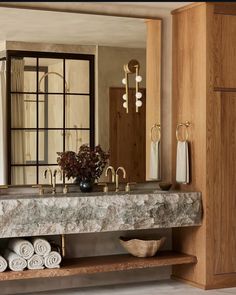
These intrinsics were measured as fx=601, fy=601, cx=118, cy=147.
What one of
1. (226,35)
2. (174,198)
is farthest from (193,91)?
(174,198)

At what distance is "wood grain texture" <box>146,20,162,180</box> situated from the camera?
5047 millimetres

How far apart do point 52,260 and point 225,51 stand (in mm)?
2126

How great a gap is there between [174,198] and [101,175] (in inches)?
24.2

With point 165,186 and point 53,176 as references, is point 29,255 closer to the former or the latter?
point 53,176

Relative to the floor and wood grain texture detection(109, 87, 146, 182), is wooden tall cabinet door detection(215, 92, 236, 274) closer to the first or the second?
the floor

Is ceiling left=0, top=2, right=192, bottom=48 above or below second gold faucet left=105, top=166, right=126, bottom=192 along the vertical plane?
above

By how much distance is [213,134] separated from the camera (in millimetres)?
4770

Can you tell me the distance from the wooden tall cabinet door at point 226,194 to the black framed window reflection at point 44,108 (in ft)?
3.45

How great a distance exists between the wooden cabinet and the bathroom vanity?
0.13 m

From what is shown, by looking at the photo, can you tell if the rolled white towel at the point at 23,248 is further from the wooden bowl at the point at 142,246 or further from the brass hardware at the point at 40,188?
the wooden bowl at the point at 142,246

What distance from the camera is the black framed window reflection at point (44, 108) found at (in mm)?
4590

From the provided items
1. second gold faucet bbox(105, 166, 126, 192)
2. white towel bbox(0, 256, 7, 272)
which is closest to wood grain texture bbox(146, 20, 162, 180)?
second gold faucet bbox(105, 166, 126, 192)

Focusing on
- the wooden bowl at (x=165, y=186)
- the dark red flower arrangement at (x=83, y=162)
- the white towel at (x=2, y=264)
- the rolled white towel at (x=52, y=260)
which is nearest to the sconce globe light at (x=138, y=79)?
the dark red flower arrangement at (x=83, y=162)

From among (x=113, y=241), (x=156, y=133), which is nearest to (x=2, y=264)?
→ (x=113, y=241)
